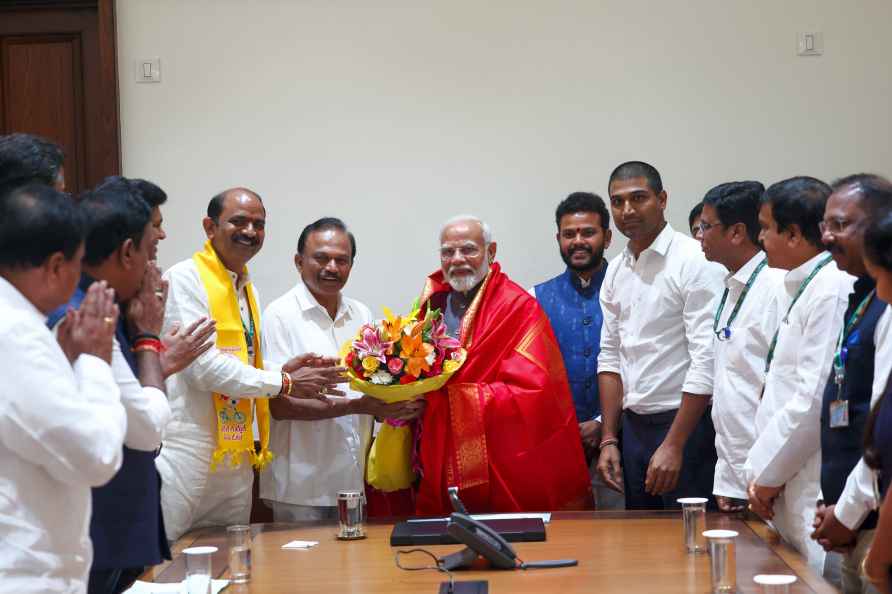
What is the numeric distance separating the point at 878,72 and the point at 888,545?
4225 millimetres

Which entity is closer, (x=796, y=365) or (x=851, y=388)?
(x=851, y=388)

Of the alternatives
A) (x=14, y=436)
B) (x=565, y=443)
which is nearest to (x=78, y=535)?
(x=14, y=436)

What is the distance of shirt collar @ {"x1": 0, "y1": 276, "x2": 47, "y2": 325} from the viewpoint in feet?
6.46

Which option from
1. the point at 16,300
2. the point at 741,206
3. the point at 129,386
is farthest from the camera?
the point at 741,206

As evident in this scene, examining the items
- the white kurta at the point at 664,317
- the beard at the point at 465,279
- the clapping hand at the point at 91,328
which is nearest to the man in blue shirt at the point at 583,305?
the white kurta at the point at 664,317

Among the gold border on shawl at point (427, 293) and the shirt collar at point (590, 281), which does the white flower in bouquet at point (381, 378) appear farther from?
the shirt collar at point (590, 281)

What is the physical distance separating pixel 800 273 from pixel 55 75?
167 inches

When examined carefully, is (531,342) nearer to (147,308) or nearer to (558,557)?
(558,557)

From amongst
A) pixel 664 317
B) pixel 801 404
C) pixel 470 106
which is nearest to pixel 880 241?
pixel 801 404

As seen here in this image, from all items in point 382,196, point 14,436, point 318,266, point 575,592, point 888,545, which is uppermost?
point 382,196

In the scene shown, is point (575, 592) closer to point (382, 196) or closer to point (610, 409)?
point (610, 409)

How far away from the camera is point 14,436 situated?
1.89 meters

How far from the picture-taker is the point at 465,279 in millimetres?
4500

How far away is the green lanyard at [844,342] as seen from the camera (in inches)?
105
